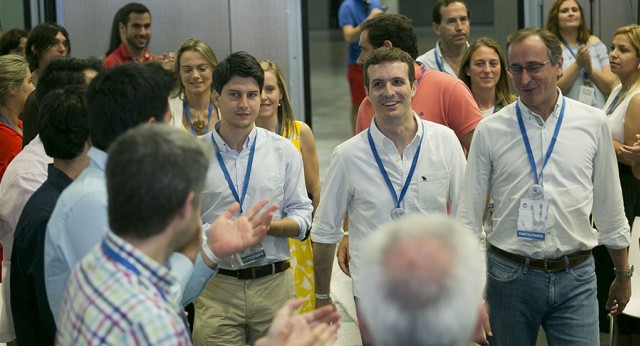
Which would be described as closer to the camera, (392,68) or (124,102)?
(124,102)

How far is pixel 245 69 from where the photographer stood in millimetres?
4453

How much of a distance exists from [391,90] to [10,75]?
235cm

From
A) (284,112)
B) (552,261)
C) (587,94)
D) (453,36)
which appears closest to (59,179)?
(552,261)

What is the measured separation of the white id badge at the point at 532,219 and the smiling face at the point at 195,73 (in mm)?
2496

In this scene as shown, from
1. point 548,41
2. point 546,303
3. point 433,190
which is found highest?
point 548,41

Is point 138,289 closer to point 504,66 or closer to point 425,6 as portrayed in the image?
point 504,66

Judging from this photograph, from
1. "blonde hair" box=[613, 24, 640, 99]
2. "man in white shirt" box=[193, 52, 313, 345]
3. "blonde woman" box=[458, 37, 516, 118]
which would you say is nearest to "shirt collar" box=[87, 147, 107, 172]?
"man in white shirt" box=[193, 52, 313, 345]

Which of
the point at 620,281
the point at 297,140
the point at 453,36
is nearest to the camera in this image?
the point at 620,281

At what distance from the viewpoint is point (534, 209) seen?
13.1ft

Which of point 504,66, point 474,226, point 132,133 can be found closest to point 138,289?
point 132,133

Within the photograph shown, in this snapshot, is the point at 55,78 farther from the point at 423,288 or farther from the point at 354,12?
the point at 354,12

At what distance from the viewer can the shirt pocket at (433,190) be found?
4113 mm

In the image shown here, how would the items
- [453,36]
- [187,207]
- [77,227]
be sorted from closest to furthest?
[187,207] → [77,227] → [453,36]

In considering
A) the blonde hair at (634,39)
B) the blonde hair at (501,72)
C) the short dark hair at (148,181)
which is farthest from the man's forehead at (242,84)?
the blonde hair at (634,39)
